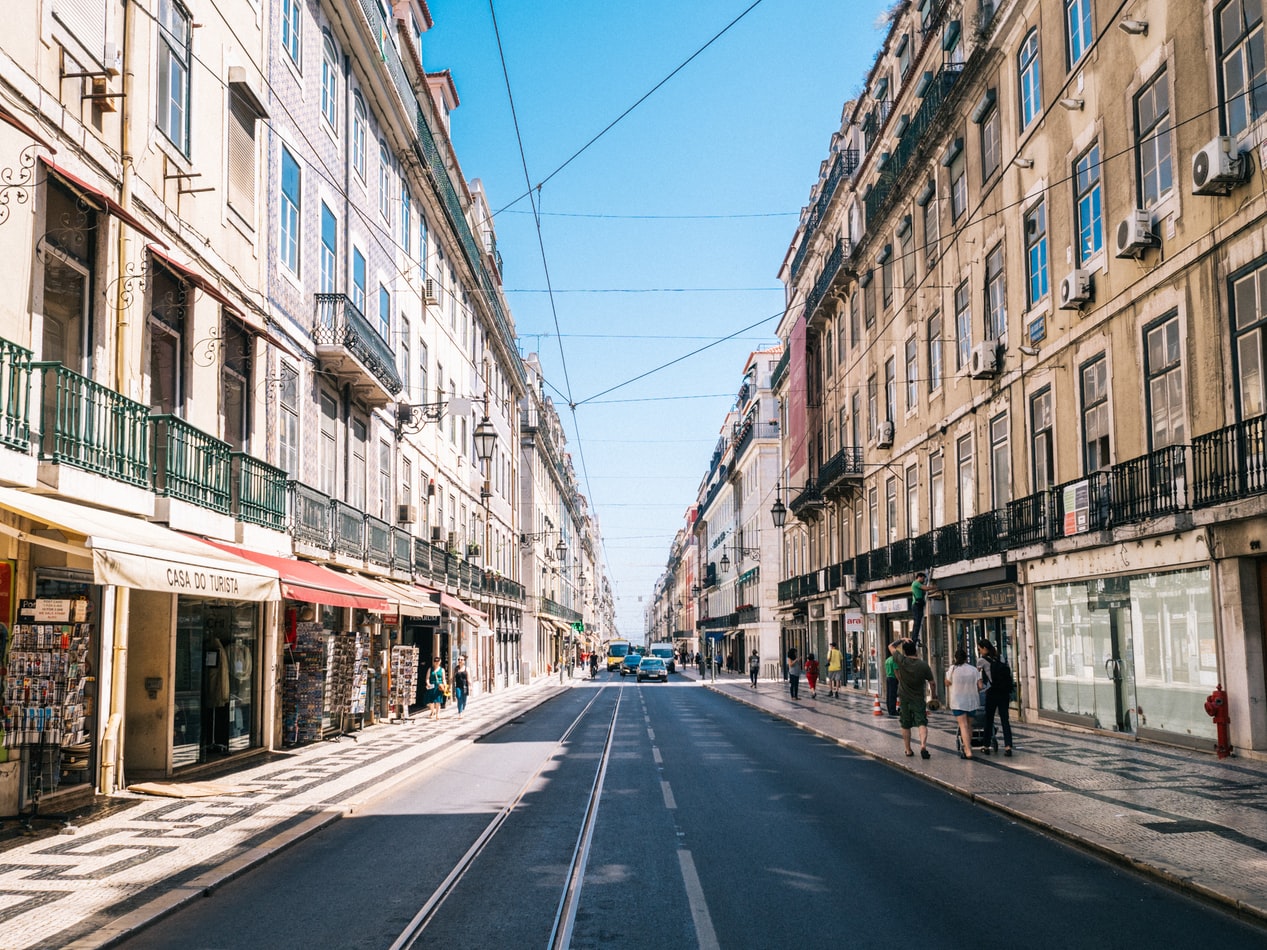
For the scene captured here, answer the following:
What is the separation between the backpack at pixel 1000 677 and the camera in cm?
1748

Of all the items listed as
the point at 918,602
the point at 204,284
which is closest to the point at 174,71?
the point at 204,284

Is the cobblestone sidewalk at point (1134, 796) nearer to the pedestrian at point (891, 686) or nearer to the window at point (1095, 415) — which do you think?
the pedestrian at point (891, 686)

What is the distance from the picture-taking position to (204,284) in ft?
48.5

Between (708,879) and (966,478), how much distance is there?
70.6ft

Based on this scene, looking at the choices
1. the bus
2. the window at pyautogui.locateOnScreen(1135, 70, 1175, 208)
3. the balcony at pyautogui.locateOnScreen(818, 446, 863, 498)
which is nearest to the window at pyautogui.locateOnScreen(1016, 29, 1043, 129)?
the window at pyautogui.locateOnScreen(1135, 70, 1175, 208)

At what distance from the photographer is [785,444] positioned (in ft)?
201

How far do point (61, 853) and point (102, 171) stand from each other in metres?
7.72

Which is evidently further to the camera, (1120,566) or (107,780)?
(1120,566)

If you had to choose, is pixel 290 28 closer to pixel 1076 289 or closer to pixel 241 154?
pixel 241 154

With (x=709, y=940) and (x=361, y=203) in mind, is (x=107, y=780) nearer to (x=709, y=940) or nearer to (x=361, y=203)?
(x=709, y=940)

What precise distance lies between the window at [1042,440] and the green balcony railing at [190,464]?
50.9 feet

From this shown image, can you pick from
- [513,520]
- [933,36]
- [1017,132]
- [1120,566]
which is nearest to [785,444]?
[513,520]

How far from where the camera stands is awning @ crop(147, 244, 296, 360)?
14.1m

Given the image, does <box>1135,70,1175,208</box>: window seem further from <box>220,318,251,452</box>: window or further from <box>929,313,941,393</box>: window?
<box>220,318,251,452</box>: window
